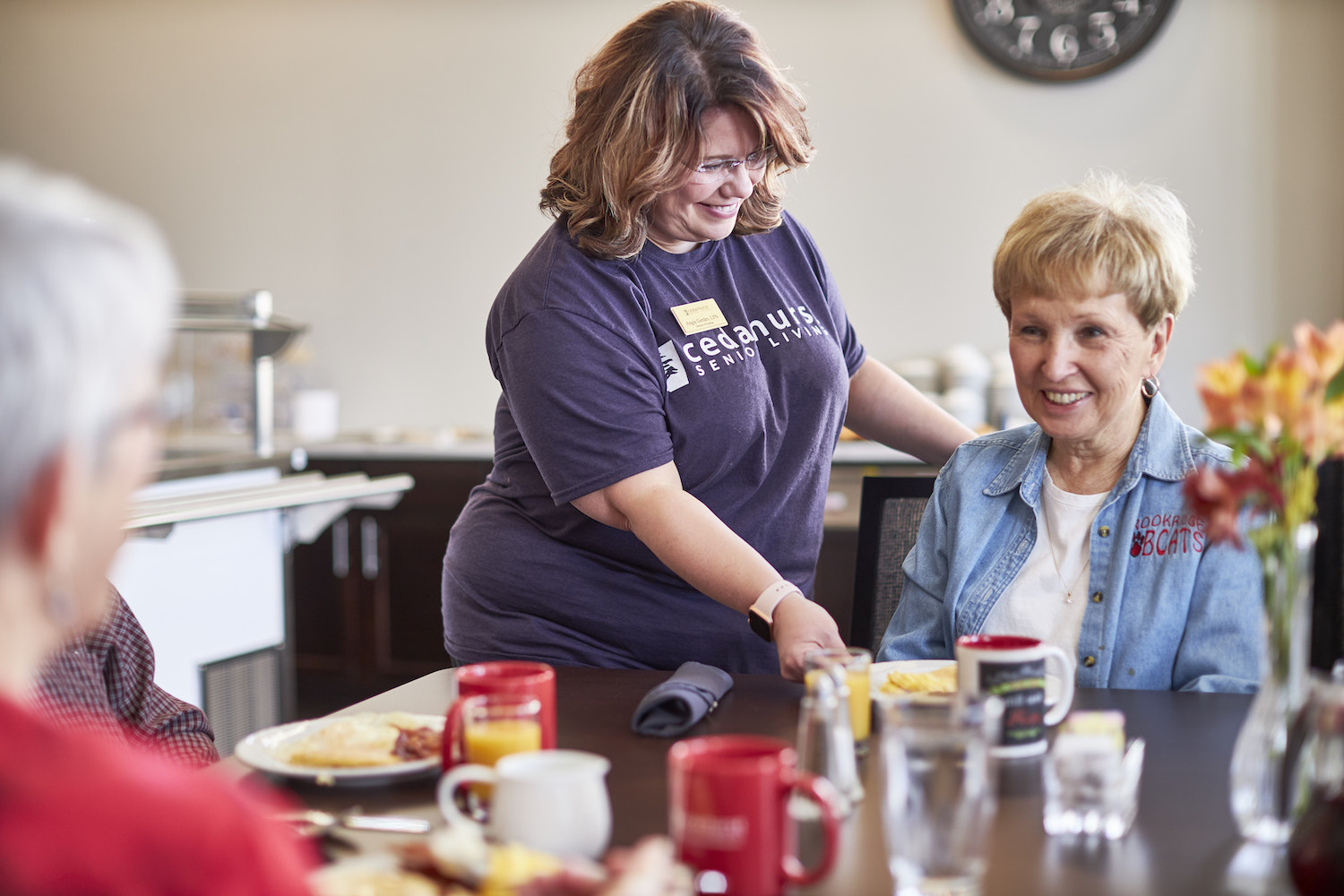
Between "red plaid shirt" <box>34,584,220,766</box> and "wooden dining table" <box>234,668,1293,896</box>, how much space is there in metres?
0.17

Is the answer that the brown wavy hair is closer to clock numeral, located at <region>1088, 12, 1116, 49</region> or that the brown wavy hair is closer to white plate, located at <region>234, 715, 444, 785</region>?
white plate, located at <region>234, 715, 444, 785</region>

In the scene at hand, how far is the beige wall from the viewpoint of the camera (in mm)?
3951

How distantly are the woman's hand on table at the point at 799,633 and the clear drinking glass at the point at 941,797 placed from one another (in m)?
0.49

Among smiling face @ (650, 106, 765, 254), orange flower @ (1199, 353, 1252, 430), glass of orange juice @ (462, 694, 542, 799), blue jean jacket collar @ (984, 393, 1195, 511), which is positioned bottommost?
glass of orange juice @ (462, 694, 542, 799)

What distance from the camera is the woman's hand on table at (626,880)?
709mm

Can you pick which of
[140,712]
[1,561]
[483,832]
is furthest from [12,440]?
[140,712]

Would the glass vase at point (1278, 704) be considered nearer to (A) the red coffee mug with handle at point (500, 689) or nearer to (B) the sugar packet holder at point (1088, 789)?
(B) the sugar packet holder at point (1088, 789)

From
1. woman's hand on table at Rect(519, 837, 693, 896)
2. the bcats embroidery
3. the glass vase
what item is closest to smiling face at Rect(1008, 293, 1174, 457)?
the bcats embroidery

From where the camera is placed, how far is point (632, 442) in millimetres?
1647

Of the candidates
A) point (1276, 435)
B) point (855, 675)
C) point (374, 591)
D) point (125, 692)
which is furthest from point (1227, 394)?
point (374, 591)

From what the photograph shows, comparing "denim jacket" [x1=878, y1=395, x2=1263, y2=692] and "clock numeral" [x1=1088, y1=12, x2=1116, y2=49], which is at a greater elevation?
"clock numeral" [x1=1088, y1=12, x2=1116, y2=49]

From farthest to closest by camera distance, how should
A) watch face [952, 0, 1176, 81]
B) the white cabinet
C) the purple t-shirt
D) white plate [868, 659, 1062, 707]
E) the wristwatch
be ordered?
1. watch face [952, 0, 1176, 81]
2. the white cabinet
3. the purple t-shirt
4. the wristwatch
5. white plate [868, 659, 1062, 707]

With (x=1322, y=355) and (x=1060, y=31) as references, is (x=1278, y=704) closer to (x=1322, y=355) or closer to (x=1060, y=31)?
(x=1322, y=355)

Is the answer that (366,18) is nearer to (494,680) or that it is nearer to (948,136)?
(948,136)
